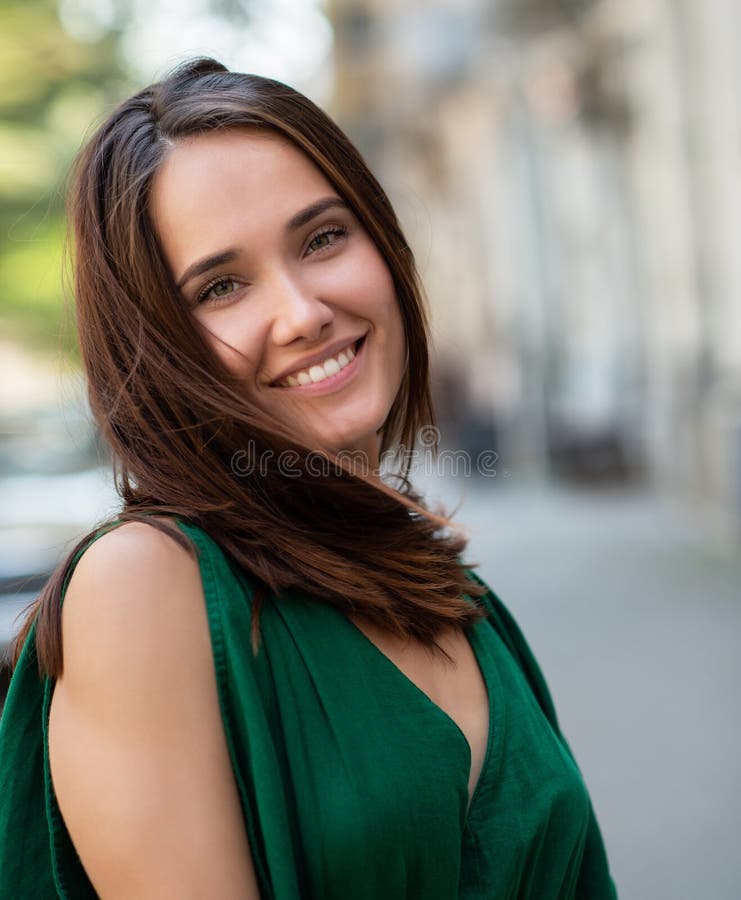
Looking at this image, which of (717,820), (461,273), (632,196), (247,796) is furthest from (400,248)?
(461,273)

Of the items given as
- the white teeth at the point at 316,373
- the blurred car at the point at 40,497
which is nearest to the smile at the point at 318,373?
the white teeth at the point at 316,373

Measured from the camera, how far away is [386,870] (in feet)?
4.68

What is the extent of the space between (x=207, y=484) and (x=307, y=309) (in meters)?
0.31

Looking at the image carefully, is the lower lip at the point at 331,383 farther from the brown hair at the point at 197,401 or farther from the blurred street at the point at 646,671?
the blurred street at the point at 646,671

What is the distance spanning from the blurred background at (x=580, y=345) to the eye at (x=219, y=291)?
0.49m

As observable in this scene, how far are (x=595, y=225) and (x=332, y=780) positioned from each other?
14889 millimetres

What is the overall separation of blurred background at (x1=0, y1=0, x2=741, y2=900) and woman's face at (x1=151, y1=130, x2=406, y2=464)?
466 millimetres

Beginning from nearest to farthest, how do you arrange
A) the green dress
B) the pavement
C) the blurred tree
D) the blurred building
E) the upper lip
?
the green dress < the upper lip < the pavement < the blurred tree < the blurred building

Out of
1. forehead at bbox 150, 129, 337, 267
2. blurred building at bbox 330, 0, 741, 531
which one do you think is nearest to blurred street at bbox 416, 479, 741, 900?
forehead at bbox 150, 129, 337, 267

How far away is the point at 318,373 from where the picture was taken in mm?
1701

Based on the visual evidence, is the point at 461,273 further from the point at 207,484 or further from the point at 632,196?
the point at 207,484

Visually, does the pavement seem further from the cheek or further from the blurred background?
the cheek

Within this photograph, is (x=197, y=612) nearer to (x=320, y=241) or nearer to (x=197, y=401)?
(x=197, y=401)

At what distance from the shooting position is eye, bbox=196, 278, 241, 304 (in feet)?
5.35
